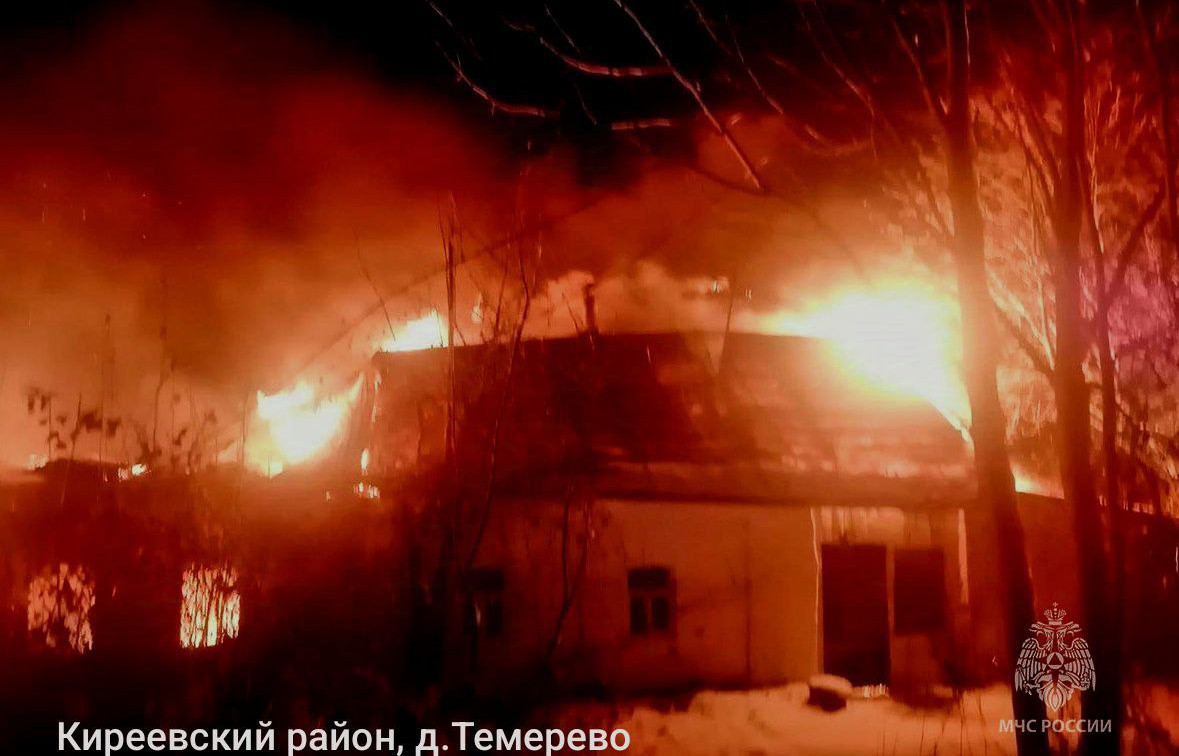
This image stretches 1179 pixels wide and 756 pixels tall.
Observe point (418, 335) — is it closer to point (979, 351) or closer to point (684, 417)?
point (684, 417)

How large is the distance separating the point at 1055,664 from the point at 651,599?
784 cm

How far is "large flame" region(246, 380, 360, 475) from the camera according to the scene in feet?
54.2

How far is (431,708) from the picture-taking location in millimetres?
7879

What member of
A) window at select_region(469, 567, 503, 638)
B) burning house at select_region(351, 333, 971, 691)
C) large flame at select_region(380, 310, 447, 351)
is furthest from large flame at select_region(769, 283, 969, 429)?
window at select_region(469, 567, 503, 638)

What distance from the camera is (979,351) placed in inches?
204

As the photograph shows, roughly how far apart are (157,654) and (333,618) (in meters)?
2.03

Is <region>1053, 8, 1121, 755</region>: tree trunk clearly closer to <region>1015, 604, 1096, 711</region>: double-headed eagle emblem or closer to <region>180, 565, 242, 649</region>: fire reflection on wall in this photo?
<region>1015, 604, 1096, 711</region>: double-headed eagle emblem

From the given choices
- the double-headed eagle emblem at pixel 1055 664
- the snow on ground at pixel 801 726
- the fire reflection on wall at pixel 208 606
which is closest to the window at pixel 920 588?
the snow on ground at pixel 801 726

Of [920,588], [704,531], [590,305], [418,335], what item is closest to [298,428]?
[418,335]

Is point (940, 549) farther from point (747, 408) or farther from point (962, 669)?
point (747, 408)

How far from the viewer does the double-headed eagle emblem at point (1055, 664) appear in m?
4.87

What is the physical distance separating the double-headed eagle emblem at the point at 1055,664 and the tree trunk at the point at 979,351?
164mm

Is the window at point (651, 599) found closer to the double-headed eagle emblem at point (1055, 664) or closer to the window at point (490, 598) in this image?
the window at point (490, 598)

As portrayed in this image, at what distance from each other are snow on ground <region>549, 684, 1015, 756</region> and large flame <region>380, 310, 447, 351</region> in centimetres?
762
